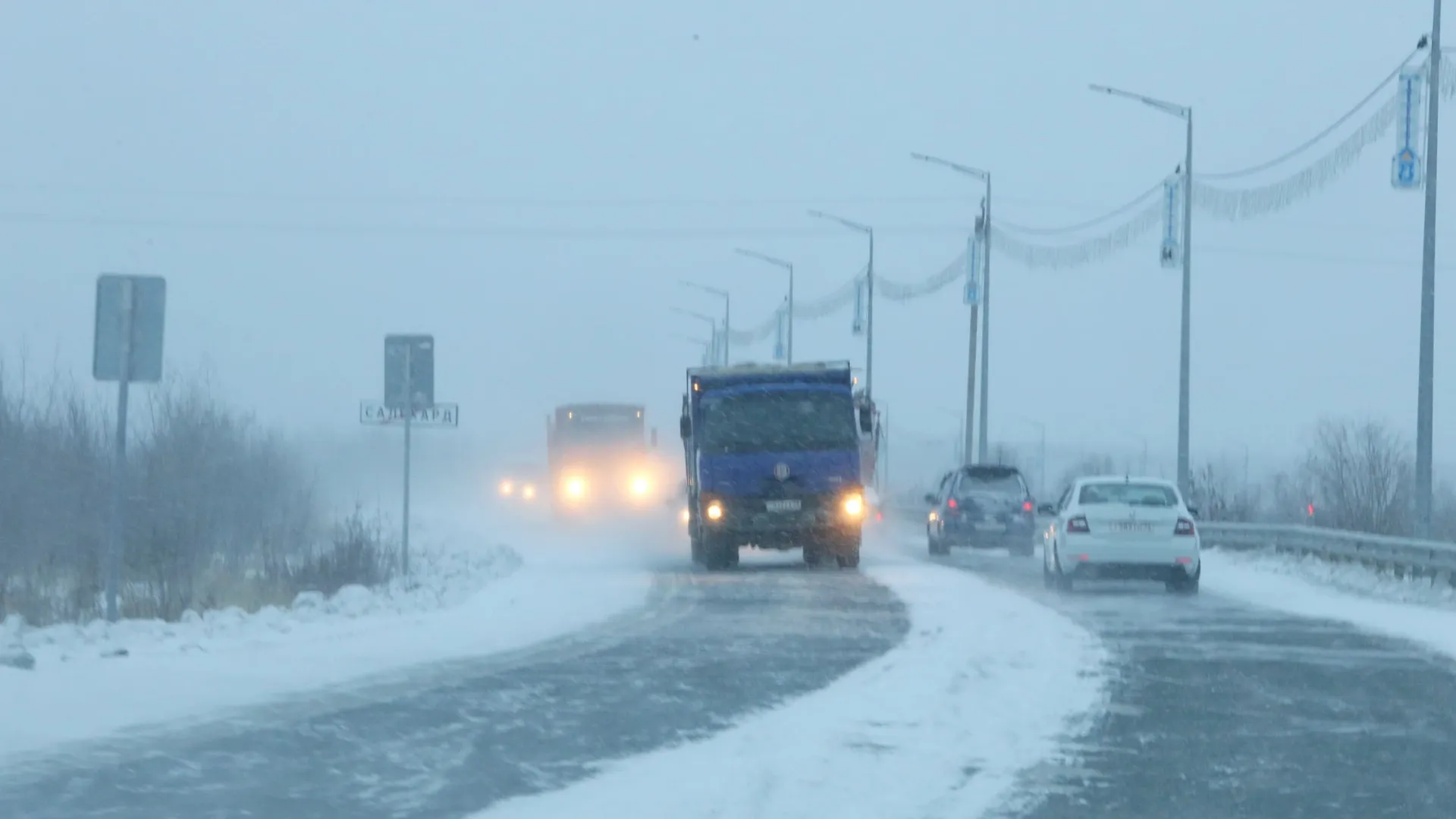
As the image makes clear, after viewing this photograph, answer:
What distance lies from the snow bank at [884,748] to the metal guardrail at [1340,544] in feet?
33.5

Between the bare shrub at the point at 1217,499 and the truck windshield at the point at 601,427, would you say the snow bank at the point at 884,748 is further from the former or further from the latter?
the truck windshield at the point at 601,427

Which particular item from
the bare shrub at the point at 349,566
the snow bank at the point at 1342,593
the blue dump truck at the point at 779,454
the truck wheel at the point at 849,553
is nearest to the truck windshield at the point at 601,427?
the snow bank at the point at 1342,593

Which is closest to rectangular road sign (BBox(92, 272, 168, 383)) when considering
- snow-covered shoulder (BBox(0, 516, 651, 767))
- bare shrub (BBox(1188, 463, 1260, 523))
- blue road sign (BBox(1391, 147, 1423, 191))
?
snow-covered shoulder (BBox(0, 516, 651, 767))

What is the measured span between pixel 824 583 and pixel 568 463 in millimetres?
31409

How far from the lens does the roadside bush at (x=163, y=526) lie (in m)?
23.8

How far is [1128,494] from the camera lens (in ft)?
88.6

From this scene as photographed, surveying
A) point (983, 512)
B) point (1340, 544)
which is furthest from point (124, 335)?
point (983, 512)

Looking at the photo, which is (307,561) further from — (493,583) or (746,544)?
(746,544)

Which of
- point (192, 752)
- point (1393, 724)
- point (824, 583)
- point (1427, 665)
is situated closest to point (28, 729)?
point (192, 752)

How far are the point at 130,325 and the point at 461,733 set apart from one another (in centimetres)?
651

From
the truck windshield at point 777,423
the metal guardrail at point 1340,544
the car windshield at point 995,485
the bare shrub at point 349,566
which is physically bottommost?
the bare shrub at point 349,566

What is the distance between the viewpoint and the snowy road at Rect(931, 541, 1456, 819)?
9773 mm

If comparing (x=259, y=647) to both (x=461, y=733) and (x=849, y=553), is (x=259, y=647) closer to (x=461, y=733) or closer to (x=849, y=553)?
(x=461, y=733)

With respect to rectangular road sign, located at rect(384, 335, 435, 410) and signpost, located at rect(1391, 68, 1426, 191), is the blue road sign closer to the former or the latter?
signpost, located at rect(1391, 68, 1426, 191)
